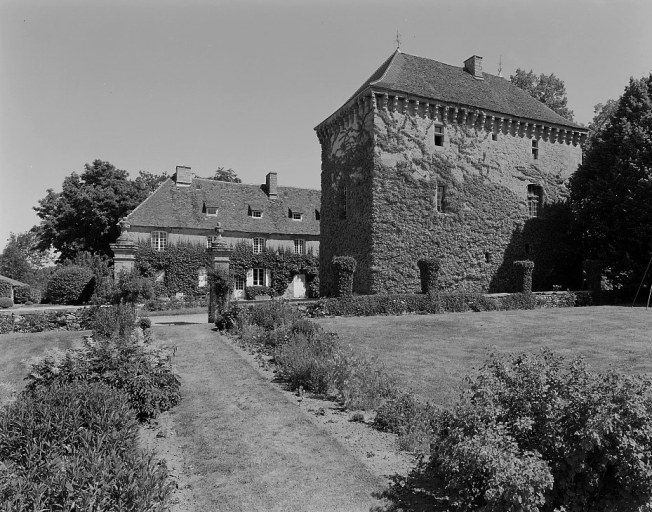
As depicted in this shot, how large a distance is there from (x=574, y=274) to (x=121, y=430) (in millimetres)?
28224

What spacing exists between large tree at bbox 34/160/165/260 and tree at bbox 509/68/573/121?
3557 cm

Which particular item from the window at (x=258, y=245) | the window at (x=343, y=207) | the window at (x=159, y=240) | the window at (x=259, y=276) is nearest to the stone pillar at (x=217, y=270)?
the window at (x=343, y=207)

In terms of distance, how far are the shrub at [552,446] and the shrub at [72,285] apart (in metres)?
31.8

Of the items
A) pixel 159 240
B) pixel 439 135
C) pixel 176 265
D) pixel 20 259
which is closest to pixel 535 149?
pixel 439 135

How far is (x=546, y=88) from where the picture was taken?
36.9 meters

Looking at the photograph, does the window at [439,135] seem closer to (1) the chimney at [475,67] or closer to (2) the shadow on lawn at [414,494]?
(1) the chimney at [475,67]

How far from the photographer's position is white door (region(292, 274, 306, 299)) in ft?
125

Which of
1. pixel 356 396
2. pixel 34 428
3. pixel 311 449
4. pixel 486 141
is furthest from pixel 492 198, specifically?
pixel 34 428

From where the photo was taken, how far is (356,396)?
7.34 meters

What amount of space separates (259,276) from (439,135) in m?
19.0

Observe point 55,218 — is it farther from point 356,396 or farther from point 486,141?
point 356,396

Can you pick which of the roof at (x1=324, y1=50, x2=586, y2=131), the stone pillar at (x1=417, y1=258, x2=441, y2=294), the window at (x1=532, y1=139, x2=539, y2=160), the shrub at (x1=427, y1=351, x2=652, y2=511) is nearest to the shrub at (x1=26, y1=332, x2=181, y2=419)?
the shrub at (x1=427, y1=351, x2=652, y2=511)

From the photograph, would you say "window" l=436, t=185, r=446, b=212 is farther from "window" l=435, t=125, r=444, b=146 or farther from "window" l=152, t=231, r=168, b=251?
"window" l=152, t=231, r=168, b=251

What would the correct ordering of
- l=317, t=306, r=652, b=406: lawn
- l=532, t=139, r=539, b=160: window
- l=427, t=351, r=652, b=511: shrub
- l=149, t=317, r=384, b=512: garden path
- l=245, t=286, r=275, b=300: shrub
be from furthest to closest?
l=245, t=286, r=275, b=300: shrub → l=532, t=139, r=539, b=160: window → l=317, t=306, r=652, b=406: lawn → l=149, t=317, r=384, b=512: garden path → l=427, t=351, r=652, b=511: shrub
